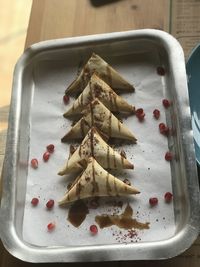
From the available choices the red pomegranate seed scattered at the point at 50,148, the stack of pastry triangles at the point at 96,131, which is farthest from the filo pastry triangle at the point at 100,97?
the red pomegranate seed scattered at the point at 50,148

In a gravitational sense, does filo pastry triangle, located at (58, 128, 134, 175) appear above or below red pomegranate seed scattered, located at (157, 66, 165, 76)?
below

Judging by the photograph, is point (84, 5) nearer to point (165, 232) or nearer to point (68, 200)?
point (68, 200)

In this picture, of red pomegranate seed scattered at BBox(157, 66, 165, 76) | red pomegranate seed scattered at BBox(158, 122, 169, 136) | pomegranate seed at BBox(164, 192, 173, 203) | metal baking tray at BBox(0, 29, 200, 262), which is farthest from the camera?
red pomegranate seed scattered at BBox(157, 66, 165, 76)

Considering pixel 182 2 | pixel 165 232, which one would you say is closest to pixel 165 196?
pixel 165 232

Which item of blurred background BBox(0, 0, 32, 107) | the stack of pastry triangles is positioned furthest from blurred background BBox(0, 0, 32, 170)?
the stack of pastry triangles

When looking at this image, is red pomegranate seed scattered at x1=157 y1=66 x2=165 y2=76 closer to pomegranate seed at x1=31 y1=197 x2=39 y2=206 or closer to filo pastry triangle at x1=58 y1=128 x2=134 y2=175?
filo pastry triangle at x1=58 y1=128 x2=134 y2=175

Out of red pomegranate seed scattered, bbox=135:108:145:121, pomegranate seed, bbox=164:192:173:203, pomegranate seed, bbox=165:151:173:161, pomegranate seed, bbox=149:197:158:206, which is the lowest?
pomegranate seed, bbox=149:197:158:206

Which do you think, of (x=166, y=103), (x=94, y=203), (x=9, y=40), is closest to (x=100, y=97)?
(x=166, y=103)
